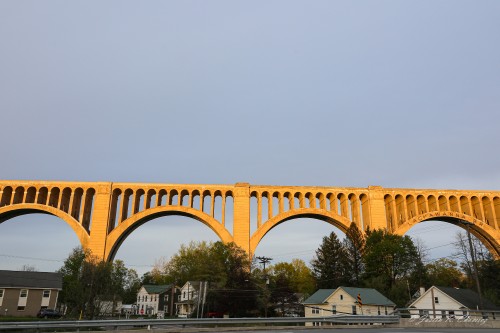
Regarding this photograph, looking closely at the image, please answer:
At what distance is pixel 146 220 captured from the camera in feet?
168

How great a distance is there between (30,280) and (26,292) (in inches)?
79.6

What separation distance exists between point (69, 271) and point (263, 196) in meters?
44.0

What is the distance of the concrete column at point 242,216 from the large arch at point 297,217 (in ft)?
3.16

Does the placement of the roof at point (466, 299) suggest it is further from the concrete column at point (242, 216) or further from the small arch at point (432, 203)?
the concrete column at point (242, 216)

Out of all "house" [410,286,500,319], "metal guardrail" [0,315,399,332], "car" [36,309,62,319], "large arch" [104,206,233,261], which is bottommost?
"car" [36,309,62,319]

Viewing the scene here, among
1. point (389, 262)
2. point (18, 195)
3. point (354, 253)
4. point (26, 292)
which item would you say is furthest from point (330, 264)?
point (18, 195)

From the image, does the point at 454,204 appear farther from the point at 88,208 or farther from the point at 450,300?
the point at 88,208

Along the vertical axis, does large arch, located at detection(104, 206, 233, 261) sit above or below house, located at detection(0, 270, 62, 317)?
above

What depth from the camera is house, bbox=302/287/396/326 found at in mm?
41656

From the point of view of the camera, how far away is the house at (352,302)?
4166 cm

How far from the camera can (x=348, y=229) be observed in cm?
5216

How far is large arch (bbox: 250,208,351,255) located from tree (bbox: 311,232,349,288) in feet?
→ 8.15

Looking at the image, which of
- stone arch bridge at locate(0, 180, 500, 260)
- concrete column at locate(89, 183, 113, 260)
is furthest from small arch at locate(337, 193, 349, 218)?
concrete column at locate(89, 183, 113, 260)

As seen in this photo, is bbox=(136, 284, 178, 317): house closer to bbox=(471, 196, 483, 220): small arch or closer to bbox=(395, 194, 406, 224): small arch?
bbox=(395, 194, 406, 224): small arch
